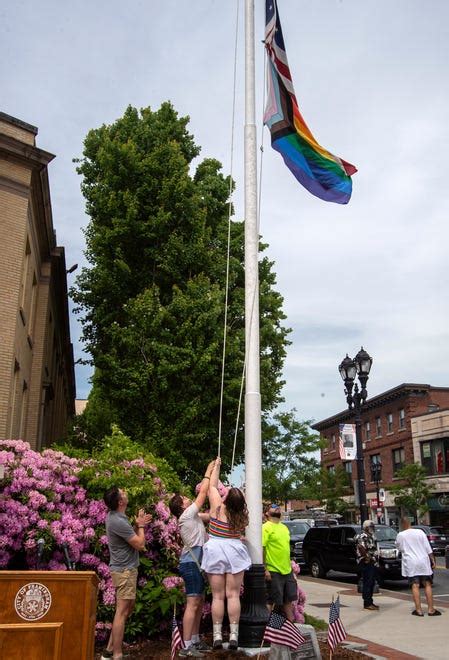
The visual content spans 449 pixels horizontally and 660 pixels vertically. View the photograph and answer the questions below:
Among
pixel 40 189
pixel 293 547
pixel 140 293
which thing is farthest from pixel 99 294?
pixel 293 547

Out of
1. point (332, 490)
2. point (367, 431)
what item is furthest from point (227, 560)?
point (367, 431)

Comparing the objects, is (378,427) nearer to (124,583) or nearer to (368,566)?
(368,566)

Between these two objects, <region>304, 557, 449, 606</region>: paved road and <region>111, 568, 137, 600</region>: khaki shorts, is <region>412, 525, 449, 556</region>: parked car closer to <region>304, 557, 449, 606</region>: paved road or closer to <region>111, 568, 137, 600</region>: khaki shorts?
<region>304, 557, 449, 606</region>: paved road

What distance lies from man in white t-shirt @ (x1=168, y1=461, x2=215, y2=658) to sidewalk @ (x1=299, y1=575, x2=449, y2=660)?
2524 millimetres

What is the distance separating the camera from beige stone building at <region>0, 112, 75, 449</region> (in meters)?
15.5

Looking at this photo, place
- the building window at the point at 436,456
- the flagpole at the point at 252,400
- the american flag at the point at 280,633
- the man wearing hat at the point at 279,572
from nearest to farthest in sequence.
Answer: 1. the american flag at the point at 280,633
2. the flagpole at the point at 252,400
3. the man wearing hat at the point at 279,572
4. the building window at the point at 436,456

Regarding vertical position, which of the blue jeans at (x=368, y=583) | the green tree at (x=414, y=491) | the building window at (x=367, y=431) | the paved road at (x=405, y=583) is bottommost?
the paved road at (x=405, y=583)

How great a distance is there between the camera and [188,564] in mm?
7402

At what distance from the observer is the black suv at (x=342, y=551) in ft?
63.4

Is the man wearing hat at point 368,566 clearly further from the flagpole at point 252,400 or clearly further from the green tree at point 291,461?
the green tree at point 291,461

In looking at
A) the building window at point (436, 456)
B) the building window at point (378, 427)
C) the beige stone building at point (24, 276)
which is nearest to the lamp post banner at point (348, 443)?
the beige stone building at point (24, 276)

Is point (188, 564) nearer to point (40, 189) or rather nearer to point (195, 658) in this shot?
point (195, 658)

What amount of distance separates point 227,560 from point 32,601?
116 inches

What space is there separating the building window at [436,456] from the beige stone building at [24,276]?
111 feet
